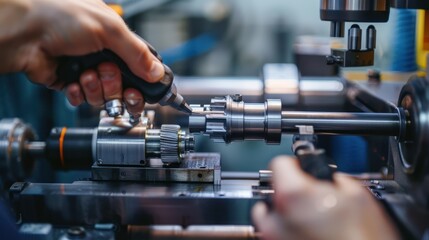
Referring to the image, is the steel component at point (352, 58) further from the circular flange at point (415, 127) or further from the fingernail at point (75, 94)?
the fingernail at point (75, 94)

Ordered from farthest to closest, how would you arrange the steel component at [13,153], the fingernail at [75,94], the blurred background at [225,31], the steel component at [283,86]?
the blurred background at [225,31], the steel component at [283,86], the steel component at [13,153], the fingernail at [75,94]

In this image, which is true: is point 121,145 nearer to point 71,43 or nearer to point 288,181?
point 71,43

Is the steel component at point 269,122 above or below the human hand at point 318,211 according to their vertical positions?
above

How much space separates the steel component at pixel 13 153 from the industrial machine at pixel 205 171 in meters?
0.14

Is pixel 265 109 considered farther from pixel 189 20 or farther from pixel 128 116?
pixel 189 20

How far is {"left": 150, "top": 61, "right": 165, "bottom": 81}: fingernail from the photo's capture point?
32.5 inches

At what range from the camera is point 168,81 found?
2.79 feet

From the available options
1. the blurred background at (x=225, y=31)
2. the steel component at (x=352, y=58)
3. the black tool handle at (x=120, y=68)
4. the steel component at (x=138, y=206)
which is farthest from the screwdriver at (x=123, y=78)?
the blurred background at (x=225, y=31)

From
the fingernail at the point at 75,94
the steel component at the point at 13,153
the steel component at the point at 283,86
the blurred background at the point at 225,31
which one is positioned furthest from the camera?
the blurred background at the point at 225,31

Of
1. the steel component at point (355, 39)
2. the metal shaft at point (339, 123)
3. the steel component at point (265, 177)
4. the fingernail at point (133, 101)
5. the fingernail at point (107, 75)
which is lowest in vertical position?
the steel component at point (265, 177)

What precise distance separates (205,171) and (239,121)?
0.10 metres

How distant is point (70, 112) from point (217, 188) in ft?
2.90

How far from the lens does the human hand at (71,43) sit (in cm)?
77

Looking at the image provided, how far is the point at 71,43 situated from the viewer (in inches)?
30.7
